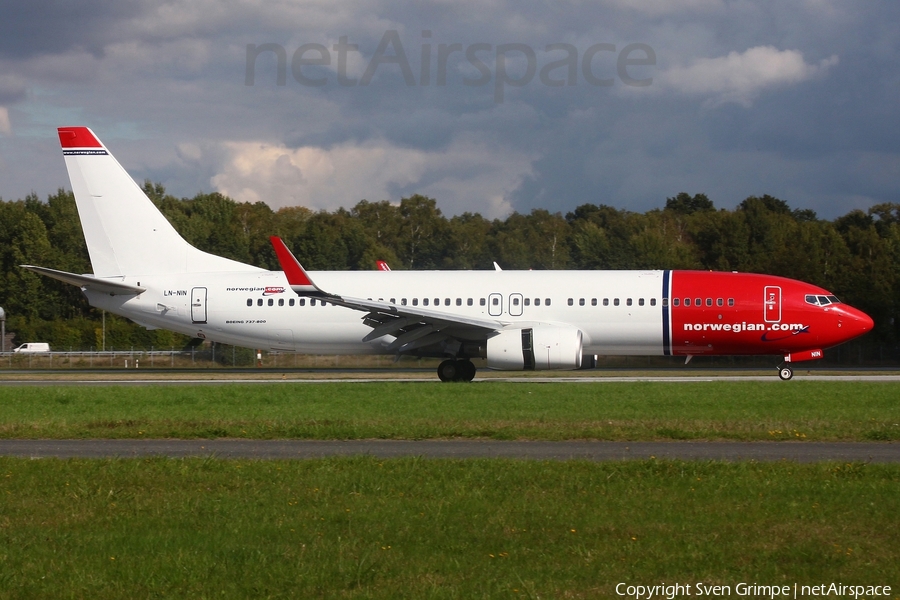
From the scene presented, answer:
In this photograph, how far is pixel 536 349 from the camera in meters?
27.6

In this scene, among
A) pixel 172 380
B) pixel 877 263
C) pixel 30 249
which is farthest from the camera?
pixel 30 249

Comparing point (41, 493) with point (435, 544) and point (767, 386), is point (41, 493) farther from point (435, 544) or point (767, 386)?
point (767, 386)

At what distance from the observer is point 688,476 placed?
11.6 m

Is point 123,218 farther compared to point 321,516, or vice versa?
point 123,218

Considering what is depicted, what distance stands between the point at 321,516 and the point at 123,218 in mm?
25021

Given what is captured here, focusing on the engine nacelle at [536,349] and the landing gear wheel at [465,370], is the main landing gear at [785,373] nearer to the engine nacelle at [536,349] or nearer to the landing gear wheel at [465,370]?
the engine nacelle at [536,349]

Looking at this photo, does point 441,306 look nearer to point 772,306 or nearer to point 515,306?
point 515,306

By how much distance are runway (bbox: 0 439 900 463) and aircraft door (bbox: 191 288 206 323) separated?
50.1ft

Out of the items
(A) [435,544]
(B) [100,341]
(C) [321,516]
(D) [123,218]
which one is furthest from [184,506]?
(B) [100,341]

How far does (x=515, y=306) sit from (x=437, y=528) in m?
21.1

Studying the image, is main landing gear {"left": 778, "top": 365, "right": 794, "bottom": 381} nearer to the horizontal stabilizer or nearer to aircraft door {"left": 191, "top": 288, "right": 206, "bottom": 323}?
aircraft door {"left": 191, "top": 288, "right": 206, "bottom": 323}

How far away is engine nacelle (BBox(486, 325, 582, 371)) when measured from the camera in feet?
90.2
